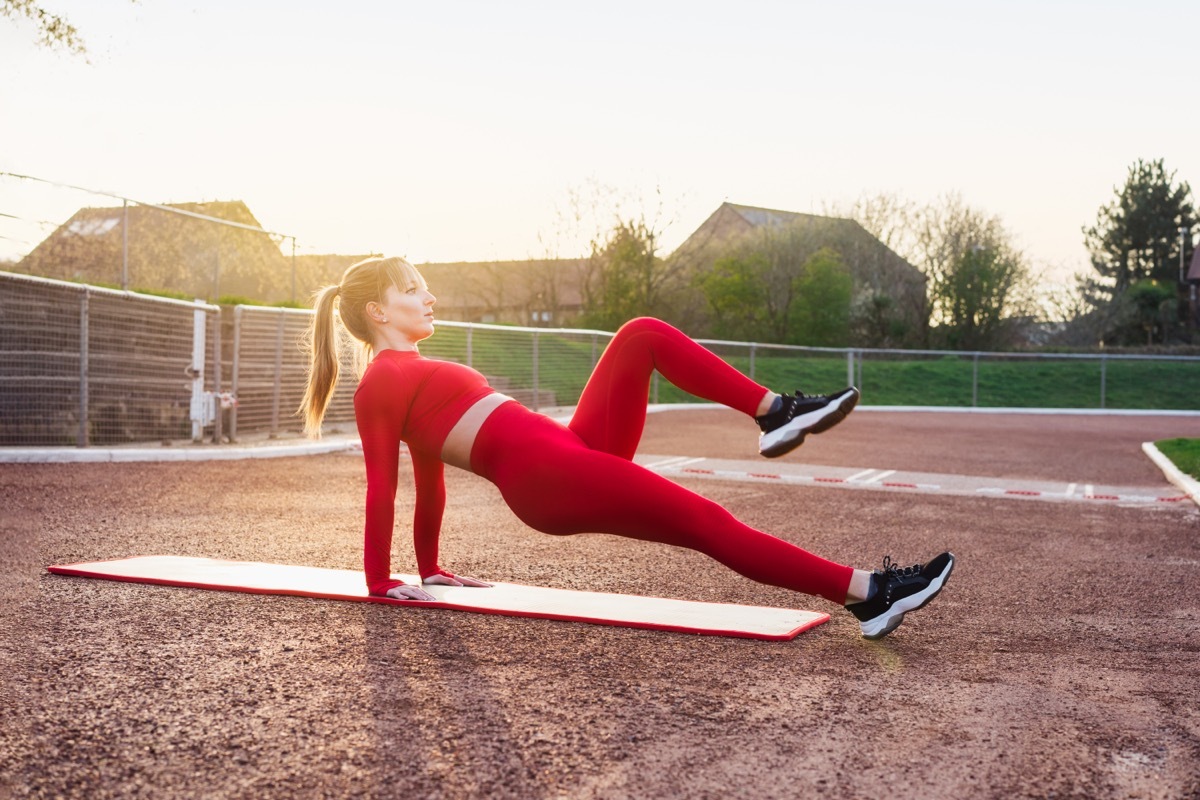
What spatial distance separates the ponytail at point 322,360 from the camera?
471 cm

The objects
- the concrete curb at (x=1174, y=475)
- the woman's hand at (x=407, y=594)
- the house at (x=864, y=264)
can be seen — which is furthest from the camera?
the house at (x=864, y=264)

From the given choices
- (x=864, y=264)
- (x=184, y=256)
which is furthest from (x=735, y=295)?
(x=184, y=256)

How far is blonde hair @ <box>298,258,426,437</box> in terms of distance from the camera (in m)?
4.65

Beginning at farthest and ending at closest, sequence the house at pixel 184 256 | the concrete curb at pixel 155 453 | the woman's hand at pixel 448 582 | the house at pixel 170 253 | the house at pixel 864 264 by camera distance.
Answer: the house at pixel 864 264 < the house at pixel 184 256 < the house at pixel 170 253 < the concrete curb at pixel 155 453 < the woman's hand at pixel 448 582

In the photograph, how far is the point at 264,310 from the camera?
14.3 metres

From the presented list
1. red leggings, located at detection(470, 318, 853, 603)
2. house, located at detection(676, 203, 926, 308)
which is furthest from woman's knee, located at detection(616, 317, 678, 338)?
house, located at detection(676, 203, 926, 308)

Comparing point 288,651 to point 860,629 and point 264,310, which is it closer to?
point 860,629

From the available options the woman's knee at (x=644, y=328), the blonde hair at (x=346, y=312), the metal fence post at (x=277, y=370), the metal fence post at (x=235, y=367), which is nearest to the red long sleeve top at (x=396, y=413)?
the blonde hair at (x=346, y=312)

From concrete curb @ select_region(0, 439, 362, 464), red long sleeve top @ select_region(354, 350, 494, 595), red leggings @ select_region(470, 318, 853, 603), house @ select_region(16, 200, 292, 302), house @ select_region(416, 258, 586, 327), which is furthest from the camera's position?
house @ select_region(416, 258, 586, 327)

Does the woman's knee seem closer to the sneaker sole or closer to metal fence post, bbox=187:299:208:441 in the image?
the sneaker sole

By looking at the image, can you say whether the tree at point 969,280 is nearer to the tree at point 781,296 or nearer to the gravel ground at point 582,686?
the tree at point 781,296

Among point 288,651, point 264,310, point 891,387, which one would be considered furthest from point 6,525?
point 891,387

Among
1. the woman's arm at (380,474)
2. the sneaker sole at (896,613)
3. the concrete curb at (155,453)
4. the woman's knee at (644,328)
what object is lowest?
the concrete curb at (155,453)

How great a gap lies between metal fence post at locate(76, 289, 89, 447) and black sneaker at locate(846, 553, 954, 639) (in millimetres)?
9578
